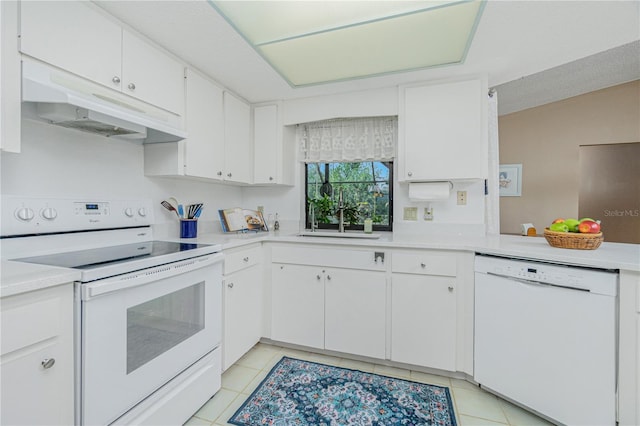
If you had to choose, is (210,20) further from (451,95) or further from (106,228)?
(451,95)

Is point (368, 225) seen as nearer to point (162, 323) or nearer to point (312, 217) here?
point (312, 217)

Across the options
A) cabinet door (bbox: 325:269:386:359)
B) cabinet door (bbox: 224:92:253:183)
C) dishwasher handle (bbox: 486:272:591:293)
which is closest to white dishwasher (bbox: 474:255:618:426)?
dishwasher handle (bbox: 486:272:591:293)

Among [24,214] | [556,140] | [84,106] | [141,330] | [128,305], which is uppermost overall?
[556,140]

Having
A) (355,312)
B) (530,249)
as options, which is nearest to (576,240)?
(530,249)

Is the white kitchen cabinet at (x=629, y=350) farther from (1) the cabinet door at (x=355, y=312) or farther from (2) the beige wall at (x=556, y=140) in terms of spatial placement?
(2) the beige wall at (x=556, y=140)

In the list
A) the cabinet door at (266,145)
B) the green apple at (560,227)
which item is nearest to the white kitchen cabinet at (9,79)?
the cabinet door at (266,145)

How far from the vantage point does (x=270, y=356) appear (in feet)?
7.07

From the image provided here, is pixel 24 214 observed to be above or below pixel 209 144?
below

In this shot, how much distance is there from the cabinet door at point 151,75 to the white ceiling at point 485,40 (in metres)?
0.09

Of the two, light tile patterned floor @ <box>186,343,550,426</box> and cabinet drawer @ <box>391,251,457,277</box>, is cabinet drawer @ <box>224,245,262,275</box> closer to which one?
light tile patterned floor @ <box>186,343,550,426</box>

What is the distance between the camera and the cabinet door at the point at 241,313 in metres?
1.87

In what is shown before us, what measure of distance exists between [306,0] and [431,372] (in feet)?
7.73

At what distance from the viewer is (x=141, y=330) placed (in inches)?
48.9

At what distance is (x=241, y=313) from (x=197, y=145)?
1.24 m
